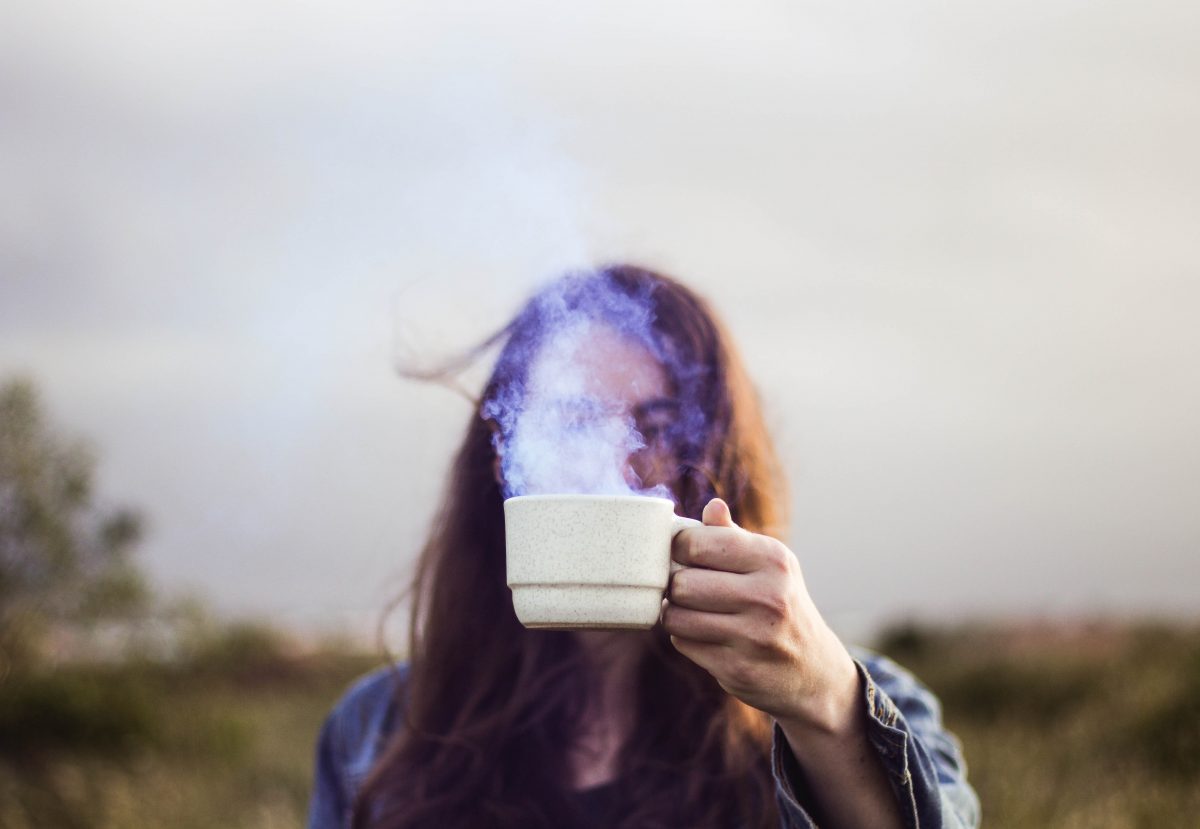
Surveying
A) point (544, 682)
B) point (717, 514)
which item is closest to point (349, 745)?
point (544, 682)

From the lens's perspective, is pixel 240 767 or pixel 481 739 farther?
pixel 240 767

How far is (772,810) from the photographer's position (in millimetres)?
2188

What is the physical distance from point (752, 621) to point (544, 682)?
3.33ft

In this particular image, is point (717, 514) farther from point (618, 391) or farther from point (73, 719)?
point (73, 719)

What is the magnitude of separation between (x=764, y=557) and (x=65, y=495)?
8296 millimetres

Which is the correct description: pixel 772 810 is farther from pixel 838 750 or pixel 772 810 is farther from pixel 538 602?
pixel 538 602

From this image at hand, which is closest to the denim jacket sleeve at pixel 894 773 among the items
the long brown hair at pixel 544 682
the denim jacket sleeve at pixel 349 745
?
the long brown hair at pixel 544 682

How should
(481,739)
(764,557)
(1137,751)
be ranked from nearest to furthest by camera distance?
(764,557)
(481,739)
(1137,751)

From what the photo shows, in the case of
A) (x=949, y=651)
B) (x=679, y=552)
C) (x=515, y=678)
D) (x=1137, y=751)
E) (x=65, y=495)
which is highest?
(x=679, y=552)

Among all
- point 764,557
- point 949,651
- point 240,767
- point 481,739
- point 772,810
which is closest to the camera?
point 764,557

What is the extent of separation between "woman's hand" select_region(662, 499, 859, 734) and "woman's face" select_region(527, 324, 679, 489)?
1.67 feet

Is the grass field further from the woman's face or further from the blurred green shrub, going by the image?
the woman's face

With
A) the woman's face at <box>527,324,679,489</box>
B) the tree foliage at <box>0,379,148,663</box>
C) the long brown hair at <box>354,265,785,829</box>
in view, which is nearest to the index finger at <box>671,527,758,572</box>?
the woman's face at <box>527,324,679,489</box>

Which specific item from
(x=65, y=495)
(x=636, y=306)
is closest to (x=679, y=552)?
(x=636, y=306)
